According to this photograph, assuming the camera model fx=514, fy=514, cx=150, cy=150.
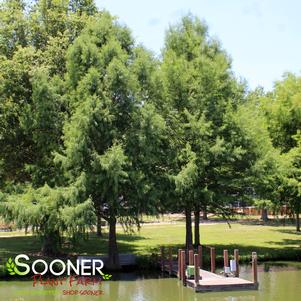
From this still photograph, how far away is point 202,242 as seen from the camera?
40.0m

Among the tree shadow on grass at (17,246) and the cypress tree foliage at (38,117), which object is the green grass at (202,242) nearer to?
the tree shadow on grass at (17,246)

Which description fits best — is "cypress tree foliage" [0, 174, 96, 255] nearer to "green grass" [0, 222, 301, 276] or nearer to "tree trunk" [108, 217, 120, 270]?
"green grass" [0, 222, 301, 276]

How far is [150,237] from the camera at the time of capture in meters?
43.4

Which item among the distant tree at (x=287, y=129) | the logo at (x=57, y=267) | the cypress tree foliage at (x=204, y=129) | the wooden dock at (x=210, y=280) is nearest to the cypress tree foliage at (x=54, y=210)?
the logo at (x=57, y=267)

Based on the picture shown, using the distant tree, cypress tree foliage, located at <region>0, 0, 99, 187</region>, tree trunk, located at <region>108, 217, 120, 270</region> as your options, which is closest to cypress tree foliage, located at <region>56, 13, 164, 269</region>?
tree trunk, located at <region>108, 217, 120, 270</region>

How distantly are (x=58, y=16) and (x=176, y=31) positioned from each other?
27.0 feet

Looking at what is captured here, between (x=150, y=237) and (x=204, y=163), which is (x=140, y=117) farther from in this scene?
(x=150, y=237)

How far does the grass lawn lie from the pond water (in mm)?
4761

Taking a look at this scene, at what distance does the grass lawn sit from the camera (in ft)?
112

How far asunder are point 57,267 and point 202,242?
49.3 feet

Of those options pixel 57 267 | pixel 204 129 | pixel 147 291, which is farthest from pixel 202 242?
pixel 147 291

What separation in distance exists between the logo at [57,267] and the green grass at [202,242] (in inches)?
58.2

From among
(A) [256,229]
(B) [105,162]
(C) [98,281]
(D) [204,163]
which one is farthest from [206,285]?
(A) [256,229]

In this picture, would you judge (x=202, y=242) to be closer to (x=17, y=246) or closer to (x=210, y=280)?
(x=17, y=246)
